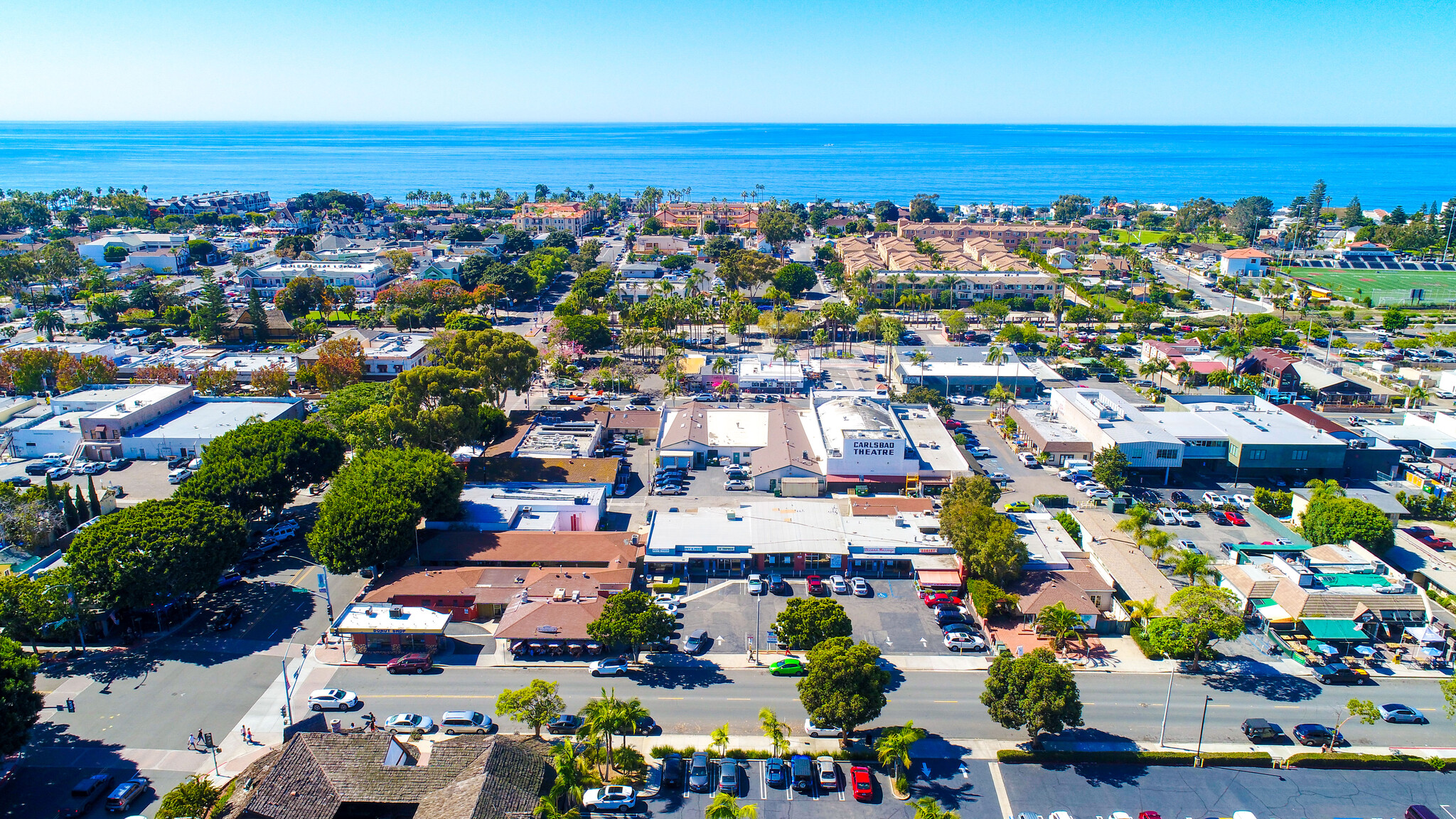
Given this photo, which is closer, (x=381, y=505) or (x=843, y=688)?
(x=843, y=688)

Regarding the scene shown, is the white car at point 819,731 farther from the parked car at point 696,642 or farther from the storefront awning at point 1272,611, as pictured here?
the storefront awning at point 1272,611

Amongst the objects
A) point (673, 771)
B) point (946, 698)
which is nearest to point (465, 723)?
point (673, 771)

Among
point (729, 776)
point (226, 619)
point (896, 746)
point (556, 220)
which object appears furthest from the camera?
point (556, 220)

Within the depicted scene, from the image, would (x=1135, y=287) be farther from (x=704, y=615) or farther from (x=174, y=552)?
(x=174, y=552)

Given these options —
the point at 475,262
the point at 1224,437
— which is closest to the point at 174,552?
the point at 1224,437

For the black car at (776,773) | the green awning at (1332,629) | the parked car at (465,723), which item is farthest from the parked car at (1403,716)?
the parked car at (465,723)

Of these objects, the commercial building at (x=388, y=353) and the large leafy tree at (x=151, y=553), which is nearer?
the large leafy tree at (x=151, y=553)

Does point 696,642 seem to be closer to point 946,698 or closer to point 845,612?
point 845,612

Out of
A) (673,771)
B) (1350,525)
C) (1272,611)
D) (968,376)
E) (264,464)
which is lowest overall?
(673,771)
